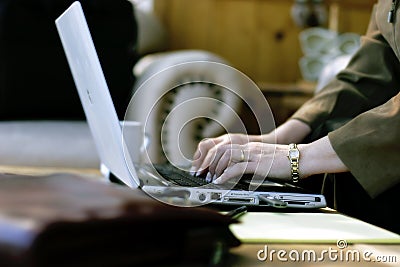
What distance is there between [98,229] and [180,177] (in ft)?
1.81

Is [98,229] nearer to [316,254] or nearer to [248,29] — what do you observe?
[316,254]

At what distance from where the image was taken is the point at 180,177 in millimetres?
1041

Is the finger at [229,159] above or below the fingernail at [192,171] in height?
above

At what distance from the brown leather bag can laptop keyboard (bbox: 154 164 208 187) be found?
0.38 m

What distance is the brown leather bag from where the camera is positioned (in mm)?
475

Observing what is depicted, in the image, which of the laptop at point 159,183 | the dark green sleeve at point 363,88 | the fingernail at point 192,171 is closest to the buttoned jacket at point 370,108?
the dark green sleeve at point 363,88

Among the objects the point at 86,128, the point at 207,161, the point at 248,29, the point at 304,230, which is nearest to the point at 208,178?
the point at 207,161

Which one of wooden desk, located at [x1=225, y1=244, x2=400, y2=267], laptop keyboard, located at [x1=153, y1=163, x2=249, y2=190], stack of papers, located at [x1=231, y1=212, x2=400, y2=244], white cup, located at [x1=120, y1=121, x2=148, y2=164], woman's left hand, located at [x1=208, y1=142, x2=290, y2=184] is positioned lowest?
wooden desk, located at [x1=225, y1=244, x2=400, y2=267]

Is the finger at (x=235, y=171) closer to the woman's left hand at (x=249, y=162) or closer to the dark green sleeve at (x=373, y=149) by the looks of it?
the woman's left hand at (x=249, y=162)

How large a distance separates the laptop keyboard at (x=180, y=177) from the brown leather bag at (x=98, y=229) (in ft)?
1.24

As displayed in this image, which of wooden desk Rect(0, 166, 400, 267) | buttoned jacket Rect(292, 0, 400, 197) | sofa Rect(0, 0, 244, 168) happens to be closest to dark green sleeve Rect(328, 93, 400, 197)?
buttoned jacket Rect(292, 0, 400, 197)

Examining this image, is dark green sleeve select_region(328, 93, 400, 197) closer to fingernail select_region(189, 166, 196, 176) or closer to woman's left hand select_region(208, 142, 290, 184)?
woman's left hand select_region(208, 142, 290, 184)

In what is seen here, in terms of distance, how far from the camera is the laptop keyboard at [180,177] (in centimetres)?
96

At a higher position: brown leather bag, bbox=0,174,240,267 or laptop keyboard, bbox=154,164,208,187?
laptop keyboard, bbox=154,164,208,187
